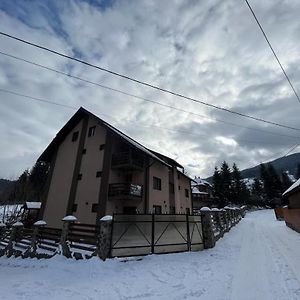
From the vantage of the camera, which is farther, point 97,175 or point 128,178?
point 128,178

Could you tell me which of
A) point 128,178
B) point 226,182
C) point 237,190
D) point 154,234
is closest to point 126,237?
point 154,234

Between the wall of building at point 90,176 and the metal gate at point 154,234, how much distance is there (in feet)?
33.2

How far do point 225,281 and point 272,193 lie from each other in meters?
68.7

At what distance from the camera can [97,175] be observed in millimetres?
20641

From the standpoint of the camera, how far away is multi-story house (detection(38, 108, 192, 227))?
19.7 m

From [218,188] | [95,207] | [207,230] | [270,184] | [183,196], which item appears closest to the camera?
[207,230]

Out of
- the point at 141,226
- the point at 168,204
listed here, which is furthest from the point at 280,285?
the point at 168,204

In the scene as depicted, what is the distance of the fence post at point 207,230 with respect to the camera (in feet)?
37.0

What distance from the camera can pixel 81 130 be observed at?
23953 mm

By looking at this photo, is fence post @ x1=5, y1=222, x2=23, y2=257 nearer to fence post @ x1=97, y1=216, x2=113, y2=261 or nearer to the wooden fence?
the wooden fence

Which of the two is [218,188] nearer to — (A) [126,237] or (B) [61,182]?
(B) [61,182]

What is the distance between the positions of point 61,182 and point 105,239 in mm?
15695

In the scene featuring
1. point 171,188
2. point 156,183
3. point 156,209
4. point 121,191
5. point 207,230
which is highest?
point 171,188

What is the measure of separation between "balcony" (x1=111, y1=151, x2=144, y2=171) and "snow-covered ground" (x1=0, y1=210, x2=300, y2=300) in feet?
35.7
